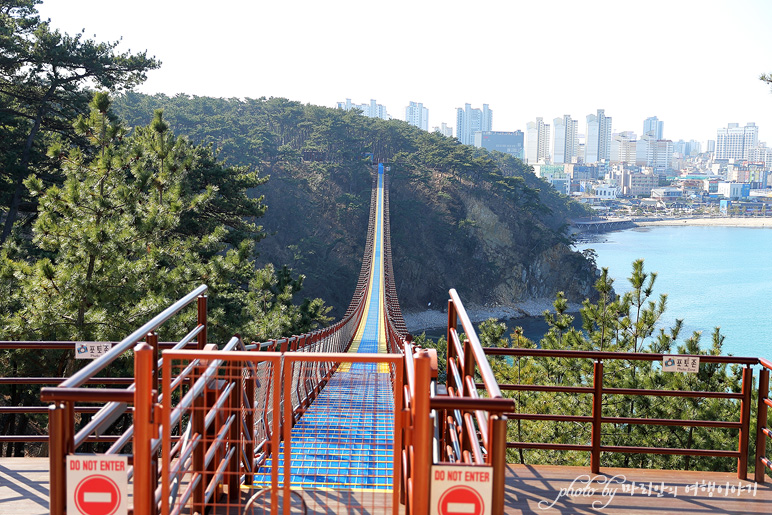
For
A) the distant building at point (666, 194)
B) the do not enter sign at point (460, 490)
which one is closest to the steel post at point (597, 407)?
the do not enter sign at point (460, 490)

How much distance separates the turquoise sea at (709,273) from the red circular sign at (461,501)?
2139cm

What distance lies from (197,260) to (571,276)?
138 feet

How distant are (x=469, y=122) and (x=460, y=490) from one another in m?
182

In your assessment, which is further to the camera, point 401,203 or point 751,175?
point 751,175

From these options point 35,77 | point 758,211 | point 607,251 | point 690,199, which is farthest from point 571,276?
point 690,199

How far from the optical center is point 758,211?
104 m

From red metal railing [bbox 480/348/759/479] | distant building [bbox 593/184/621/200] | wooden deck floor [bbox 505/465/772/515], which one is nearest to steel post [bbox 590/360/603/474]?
red metal railing [bbox 480/348/759/479]

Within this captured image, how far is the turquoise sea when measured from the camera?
36.8 m

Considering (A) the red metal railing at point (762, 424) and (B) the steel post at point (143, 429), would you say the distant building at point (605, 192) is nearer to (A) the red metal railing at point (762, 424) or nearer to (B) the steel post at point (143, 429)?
(A) the red metal railing at point (762, 424)

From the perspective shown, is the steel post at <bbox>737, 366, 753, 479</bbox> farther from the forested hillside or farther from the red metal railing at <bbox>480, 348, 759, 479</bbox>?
the forested hillside

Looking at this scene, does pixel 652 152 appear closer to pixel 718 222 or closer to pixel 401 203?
pixel 718 222

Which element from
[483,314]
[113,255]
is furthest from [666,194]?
[113,255]

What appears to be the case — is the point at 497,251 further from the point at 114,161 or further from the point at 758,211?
the point at 758,211

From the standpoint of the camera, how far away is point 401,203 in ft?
156
